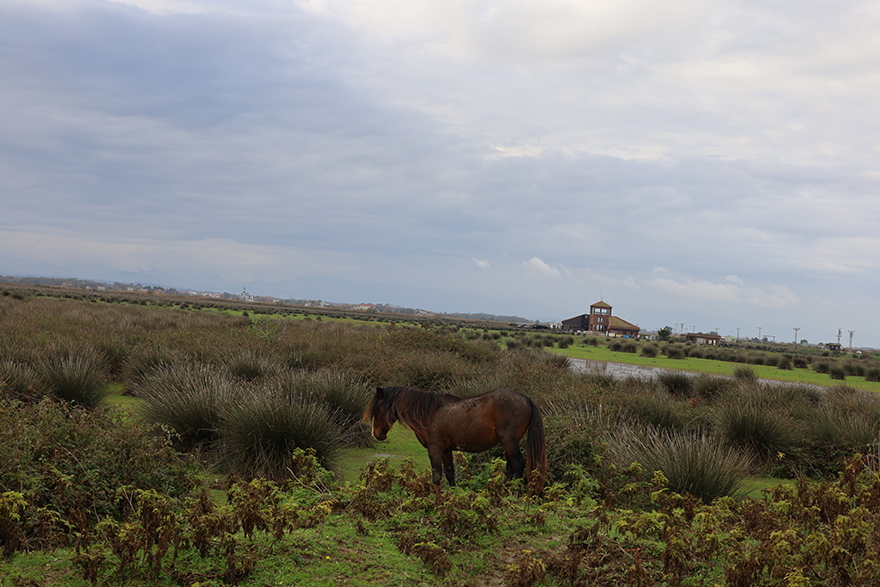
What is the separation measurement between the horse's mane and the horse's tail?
1.01m

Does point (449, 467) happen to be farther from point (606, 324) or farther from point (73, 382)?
point (606, 324)

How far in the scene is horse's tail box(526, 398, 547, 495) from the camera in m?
6.37

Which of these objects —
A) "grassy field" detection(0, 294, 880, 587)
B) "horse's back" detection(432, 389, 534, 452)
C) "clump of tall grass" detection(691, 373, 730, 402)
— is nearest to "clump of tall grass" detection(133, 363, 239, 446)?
"grassy field" detection(0, 294, 880, 587)

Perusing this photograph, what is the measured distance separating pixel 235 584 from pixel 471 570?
179cm

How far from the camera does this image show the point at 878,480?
19.4ft

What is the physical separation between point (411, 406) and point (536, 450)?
147cm

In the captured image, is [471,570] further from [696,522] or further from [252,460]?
[252,460]

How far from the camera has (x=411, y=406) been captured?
21.5 feet

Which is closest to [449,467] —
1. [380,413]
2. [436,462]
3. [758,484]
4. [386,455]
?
[436,462]

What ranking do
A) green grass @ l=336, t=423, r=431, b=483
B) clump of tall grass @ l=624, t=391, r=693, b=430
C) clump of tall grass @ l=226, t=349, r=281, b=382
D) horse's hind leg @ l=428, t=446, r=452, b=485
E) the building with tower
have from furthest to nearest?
the building with tower, clump of tall grass @ l=226, t=349, r=281, b=382, clump of tall grass @ l=624, t=391, r=693, b=430, green grass @ l=336, t=423, r=431, b=483, horse's hind leg @ l=428, t=446, r=452, b=485

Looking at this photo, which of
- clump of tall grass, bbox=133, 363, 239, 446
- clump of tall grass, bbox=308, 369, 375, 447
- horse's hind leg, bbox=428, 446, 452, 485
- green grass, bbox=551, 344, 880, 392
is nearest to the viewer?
horse's hind leg, bbox=428, 446, 452, 485

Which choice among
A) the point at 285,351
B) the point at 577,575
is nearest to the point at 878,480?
the point at 577,575

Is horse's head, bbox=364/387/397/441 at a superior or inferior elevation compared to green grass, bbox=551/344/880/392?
superior

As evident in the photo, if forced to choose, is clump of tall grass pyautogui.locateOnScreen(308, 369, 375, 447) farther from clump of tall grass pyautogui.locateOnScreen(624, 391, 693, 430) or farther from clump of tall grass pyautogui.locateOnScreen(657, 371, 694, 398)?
clump of tall grass pyautogui.locateOnScreen(657, 371, 694, 398)
